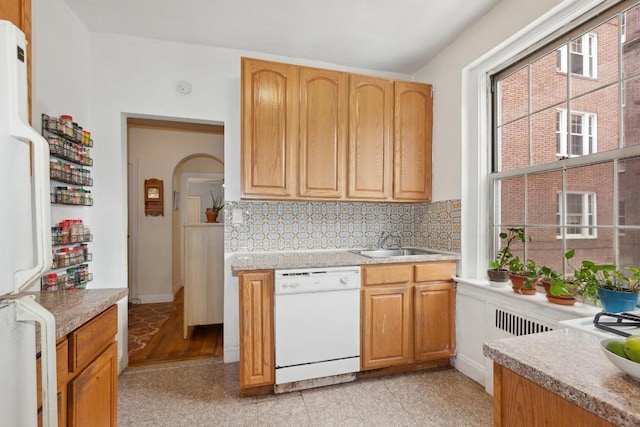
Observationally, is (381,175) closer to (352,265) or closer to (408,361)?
(352,265)

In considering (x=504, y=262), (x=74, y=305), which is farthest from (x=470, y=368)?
(x=74, y=305)

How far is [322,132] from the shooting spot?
7.84 feet

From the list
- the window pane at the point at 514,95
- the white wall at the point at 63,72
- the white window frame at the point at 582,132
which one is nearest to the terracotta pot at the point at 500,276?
the white window frame at the point at 582,132

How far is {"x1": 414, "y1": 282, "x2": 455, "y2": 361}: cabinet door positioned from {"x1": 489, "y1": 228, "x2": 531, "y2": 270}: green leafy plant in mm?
412

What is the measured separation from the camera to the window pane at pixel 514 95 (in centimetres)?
208

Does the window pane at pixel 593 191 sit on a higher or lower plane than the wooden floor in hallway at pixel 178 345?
higher

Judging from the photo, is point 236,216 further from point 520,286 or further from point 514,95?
point 514,95

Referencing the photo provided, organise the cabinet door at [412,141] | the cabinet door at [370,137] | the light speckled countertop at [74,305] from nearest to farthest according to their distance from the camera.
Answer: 1. the light speckled countertop at [74,305]
2. the cabinet door at [370,137]
3. the cabinet door at [412,141]

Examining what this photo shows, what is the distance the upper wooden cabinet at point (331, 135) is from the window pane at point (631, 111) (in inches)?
51.3

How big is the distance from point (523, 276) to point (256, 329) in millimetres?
1758

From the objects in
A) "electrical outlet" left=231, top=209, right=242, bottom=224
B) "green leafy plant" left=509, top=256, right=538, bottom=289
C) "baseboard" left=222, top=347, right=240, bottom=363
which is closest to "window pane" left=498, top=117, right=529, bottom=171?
"green leafy plant" left=509, top=256, right=538, bottom=289

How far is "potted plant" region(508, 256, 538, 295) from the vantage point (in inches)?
72.7

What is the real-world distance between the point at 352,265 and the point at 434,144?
1391 millimetres

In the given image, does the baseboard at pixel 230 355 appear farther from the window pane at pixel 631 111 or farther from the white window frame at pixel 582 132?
the window pane at pixel 631 111
